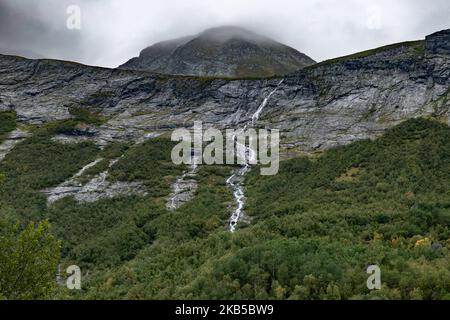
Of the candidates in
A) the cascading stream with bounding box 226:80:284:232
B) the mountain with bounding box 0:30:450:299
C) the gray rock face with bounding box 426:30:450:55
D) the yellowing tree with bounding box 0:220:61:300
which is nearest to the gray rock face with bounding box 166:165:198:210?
the mountain with bounding box 0:30:450:299

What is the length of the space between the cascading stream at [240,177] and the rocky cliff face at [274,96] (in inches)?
74.9

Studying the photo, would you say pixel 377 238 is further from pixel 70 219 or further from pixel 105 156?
pixel 105 156

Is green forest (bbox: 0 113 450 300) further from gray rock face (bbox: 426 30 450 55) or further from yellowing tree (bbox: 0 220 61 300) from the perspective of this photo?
gray rock face (bbox: 426 30 450 55)

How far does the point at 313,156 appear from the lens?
3487 inches

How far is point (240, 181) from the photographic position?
83188mm

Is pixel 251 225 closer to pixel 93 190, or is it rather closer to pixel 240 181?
pixel 240 181

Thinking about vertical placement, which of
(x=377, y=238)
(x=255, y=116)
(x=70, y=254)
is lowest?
(x=70, y=254)

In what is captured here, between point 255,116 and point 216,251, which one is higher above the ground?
point 255,116

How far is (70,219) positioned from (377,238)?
139 feet

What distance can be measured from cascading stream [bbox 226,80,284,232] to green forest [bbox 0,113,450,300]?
1277 mm

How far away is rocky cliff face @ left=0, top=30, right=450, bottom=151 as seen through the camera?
100312mm

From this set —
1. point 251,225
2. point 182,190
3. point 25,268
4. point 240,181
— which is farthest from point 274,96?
point 25,268
